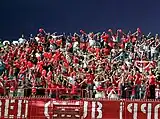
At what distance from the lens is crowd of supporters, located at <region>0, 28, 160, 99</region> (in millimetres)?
18734

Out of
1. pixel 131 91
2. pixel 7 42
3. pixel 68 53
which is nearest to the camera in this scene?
pixel 131 91

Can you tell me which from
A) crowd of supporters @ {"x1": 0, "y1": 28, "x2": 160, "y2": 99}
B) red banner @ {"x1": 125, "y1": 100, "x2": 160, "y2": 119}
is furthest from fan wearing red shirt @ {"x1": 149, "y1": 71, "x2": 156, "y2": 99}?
red banner @ {"x1": 125, "y1": 100, "x2": 160, "y2": 119}

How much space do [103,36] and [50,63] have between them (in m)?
3.74

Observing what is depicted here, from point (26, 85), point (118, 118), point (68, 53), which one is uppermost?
point (68, 53)

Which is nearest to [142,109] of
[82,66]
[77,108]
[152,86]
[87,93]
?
[152,86]

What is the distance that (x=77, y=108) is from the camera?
17250 millimetres

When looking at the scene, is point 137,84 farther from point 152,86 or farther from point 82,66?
point 82,66

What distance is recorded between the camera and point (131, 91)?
60.8ft

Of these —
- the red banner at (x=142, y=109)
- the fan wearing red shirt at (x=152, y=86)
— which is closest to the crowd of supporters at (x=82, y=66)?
the fan wearing red shirt at (x=152, y=86)

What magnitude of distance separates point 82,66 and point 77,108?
Result: 5.90 metres

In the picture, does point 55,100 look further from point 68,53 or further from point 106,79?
point 68,53

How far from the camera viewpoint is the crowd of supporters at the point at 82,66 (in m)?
18.7

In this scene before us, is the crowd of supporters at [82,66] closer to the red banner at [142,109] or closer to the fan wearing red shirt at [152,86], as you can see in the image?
the fan wearing red shirt at [152,86]

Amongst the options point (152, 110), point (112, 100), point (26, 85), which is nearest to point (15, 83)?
point (26, 85)
